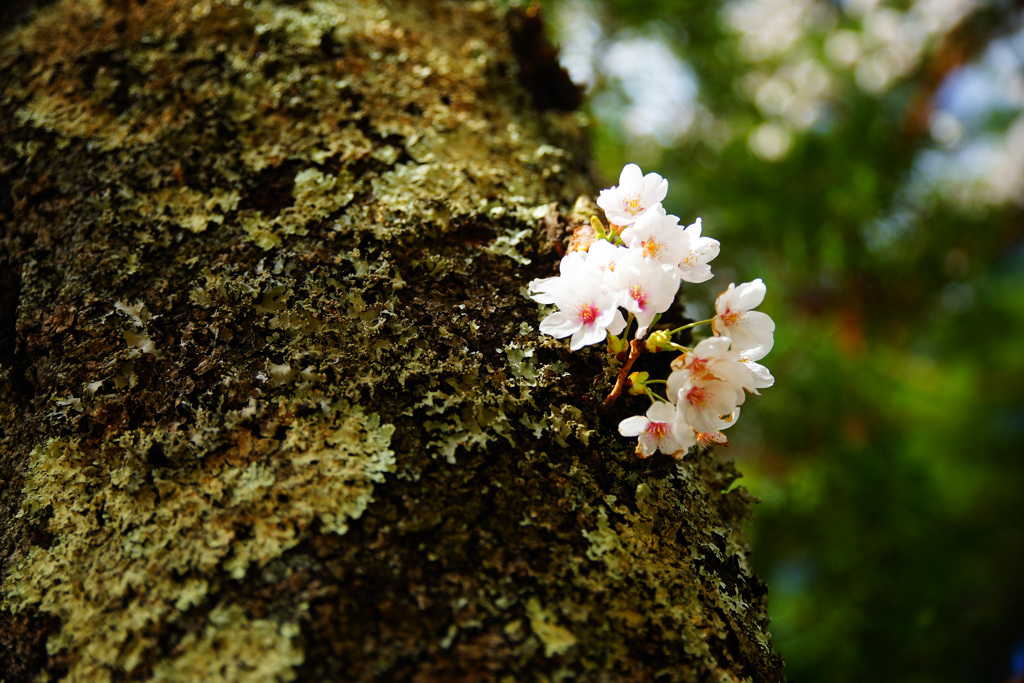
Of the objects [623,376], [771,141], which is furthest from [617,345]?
[771,141]

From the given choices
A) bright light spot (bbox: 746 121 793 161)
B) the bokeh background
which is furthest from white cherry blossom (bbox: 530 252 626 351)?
bright light spot (bbox: 746 121 793 161)

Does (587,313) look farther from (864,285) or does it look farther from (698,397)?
(864,285)

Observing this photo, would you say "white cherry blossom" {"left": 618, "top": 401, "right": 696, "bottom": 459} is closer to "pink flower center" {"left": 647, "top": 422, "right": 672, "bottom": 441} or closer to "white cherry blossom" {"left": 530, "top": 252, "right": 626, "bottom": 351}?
"pink flower center" {"left": 647, "top": 422, "right": 672, "bottom": 441}

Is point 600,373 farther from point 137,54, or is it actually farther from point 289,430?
point 137,54

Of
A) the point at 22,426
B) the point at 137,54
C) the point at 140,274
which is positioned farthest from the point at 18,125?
the point at 22,426

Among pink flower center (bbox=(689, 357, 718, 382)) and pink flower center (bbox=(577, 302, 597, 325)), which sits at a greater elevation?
pink flower center (bbox=(577, 302, 597, 325))

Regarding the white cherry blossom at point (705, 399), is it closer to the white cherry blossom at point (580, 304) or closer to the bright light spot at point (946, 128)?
the white cherry blossom at point (580, 304)
